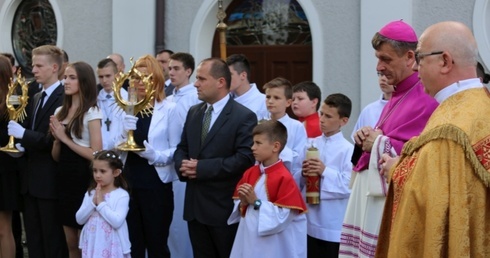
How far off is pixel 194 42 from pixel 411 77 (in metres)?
6.73

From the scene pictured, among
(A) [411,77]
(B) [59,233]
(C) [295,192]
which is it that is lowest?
Result: (B) [59,233]

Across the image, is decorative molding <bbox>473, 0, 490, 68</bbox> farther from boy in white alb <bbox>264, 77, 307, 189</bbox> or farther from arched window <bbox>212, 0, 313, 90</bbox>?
boy in white alb <bbox>264, 77, 307, 189</bbox>

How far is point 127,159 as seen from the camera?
24.1ft

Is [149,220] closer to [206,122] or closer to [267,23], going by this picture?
[206,122]

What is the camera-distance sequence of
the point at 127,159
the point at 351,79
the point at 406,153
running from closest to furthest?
1. the point at 406,153
2. the point at 127,159
3. the point at 351,79

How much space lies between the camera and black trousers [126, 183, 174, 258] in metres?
7.31

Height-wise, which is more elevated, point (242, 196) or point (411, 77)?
point (411, 77)

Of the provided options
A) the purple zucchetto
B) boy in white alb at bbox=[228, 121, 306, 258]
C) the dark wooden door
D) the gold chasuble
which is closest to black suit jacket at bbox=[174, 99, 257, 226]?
boy in white alb at bbox=[228, 121, 306, 258]

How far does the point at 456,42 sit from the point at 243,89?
4296 millimetres

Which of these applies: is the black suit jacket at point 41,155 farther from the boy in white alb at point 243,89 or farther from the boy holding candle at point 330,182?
the boy holding candle at point 330,182

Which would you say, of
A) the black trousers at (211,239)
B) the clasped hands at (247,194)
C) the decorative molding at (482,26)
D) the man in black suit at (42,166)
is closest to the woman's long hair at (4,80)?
the man in black suit at (42,166)

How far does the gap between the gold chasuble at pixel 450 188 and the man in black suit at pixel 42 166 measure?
421 centimetres

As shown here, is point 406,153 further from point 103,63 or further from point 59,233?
point 103,63

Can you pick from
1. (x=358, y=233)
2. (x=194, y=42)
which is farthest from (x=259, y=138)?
(x=194, y=42)
